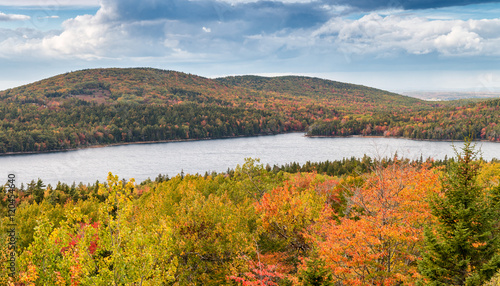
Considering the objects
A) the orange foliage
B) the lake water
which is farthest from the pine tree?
the lake water

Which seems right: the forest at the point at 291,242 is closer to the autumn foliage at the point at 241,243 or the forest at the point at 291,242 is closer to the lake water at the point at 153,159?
the autumn foliage at the point at 241,243

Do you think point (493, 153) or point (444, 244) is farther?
point (493, 153)

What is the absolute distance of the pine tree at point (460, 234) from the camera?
19.7 m

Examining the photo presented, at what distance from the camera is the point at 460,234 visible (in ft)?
64.3

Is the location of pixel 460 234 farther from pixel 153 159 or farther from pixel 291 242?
pixel 153 159

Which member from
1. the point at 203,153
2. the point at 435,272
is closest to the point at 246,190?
the point at 435,272

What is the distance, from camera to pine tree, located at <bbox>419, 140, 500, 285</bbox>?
1972cm

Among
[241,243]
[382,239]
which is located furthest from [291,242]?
[382,239]

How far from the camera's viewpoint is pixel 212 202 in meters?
30.3

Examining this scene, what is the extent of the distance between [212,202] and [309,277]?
14.3 metres

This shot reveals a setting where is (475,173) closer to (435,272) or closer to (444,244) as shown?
(444,244)

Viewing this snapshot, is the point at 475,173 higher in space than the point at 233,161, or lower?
higher

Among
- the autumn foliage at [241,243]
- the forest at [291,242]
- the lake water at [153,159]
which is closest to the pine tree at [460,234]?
the forest at [291,242]

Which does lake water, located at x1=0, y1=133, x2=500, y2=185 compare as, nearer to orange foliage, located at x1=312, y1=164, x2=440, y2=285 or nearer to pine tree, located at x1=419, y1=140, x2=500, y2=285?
orange foliage, located at x1=312, y1=164, x2=440, y2=285
